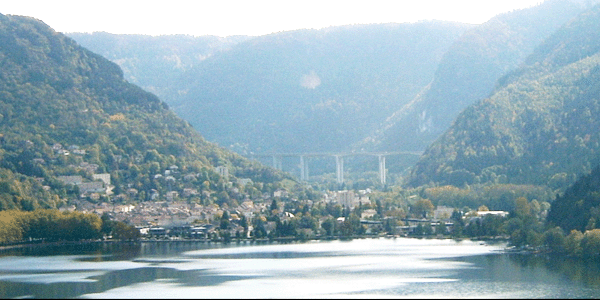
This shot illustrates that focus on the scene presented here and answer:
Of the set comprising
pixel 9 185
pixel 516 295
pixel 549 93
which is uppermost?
pixel 549 93

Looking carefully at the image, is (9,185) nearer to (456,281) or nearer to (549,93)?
(456,281)

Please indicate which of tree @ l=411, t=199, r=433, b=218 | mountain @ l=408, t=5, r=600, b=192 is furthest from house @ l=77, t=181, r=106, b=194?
mountain @ l=408, t=5, r=600, b=192

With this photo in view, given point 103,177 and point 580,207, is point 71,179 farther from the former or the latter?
point 580,207

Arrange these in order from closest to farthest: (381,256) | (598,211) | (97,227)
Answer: (598,211) < (381,256) < (97,227)

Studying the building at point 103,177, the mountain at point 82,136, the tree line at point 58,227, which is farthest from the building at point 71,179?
the tree line at point 58,227

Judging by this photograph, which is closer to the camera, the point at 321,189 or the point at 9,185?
the point at 9,185

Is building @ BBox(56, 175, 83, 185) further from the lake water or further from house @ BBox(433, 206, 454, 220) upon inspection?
house @ BBox(433, 206, 454, 220)

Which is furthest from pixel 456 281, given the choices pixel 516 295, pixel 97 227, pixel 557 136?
pixel 557 136
